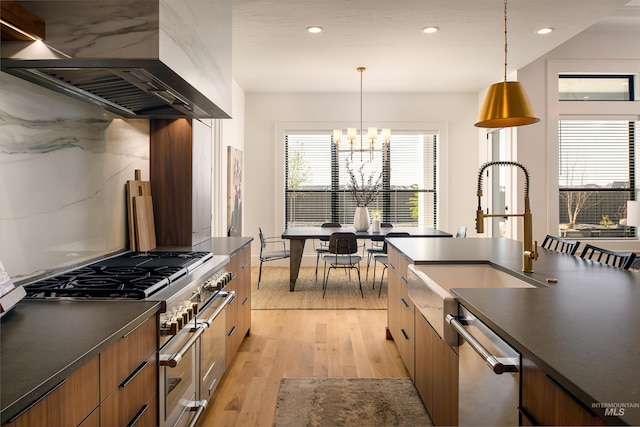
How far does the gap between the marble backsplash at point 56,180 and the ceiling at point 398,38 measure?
197cm

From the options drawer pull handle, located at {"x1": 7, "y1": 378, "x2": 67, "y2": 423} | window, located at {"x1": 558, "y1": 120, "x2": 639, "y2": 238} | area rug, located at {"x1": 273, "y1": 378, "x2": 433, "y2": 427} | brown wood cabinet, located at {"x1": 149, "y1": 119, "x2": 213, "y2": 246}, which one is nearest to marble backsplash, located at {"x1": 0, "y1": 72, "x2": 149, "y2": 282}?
brown wood cabinet, located at {"x1": 149, "y1": 119, "x2": 213, "y2": 246}

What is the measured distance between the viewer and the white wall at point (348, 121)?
23.8 feet

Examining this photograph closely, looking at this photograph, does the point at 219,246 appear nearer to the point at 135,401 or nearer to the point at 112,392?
the point at 135,401

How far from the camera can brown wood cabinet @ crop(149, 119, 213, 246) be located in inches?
120

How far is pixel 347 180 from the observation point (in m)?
7.42

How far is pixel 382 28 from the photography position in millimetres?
4344

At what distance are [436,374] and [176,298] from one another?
3.88ft

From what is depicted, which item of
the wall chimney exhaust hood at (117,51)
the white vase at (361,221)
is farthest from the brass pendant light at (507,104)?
the white vase at (361,221)

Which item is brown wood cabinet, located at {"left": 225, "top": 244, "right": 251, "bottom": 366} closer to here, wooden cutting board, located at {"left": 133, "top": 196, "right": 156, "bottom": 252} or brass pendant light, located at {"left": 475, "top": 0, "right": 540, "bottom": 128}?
wooden cutting board, located at {"left": 133, "top": 196, "right": 156, "bottom": 252}

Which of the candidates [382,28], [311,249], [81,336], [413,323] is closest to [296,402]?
[413,323]

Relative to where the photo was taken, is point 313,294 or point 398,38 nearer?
point 398,38

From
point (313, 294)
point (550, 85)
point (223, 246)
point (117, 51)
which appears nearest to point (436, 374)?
point (223, 246)

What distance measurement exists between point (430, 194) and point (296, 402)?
549cm

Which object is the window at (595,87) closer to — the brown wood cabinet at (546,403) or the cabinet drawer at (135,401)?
the brown wood cabinet at (546,403)
